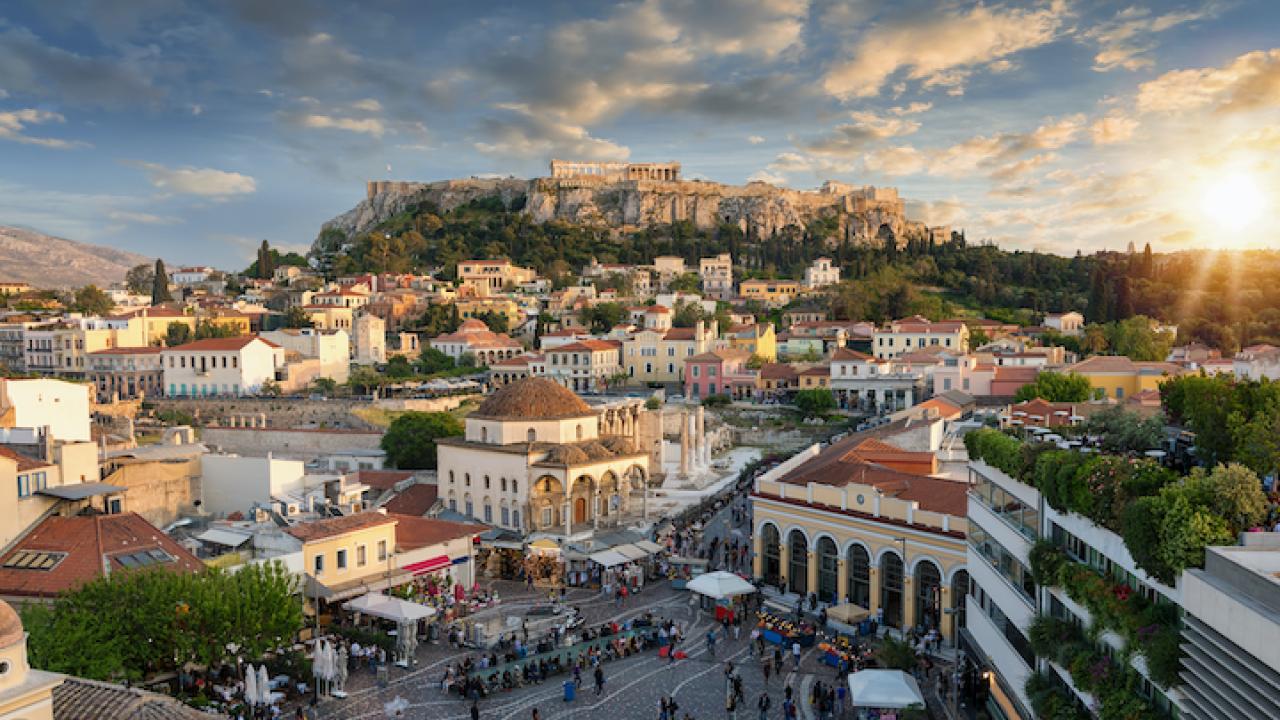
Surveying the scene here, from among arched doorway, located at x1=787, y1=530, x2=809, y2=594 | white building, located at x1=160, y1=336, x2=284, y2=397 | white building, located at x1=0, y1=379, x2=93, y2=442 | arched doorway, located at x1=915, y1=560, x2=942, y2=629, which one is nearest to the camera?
arched doorway, located at x1=915, y1=560, x2=942, y2=629

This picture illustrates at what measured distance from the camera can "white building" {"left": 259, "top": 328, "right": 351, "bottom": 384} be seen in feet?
246

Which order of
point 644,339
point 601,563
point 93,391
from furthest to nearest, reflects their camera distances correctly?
point 644,339
point 93,391
point 601,563

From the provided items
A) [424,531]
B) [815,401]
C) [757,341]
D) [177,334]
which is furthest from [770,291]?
[424,531]

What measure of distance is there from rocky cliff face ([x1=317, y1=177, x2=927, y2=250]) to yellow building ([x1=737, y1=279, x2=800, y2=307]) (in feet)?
87.5

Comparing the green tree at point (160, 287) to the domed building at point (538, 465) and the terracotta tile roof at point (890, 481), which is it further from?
the terracotta tile roof at point (890, 481)

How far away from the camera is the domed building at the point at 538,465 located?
35.2 metres

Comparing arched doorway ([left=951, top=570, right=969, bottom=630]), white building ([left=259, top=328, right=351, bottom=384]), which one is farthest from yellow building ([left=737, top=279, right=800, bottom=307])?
arched doorway ([left=951, top=570, right=969, bottom=630])

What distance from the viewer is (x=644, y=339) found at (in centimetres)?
7669

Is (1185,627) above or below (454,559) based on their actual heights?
above

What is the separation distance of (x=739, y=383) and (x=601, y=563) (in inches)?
1622

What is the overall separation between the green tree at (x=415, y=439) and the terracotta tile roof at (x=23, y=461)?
19.1 metres

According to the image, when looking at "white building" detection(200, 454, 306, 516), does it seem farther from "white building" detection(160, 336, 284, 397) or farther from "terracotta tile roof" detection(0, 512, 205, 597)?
"white building" detection(160, 336, 284, 397)

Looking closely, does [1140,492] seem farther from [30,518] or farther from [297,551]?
[30,518]

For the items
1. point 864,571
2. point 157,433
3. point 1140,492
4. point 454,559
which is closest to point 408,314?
point 157,433
